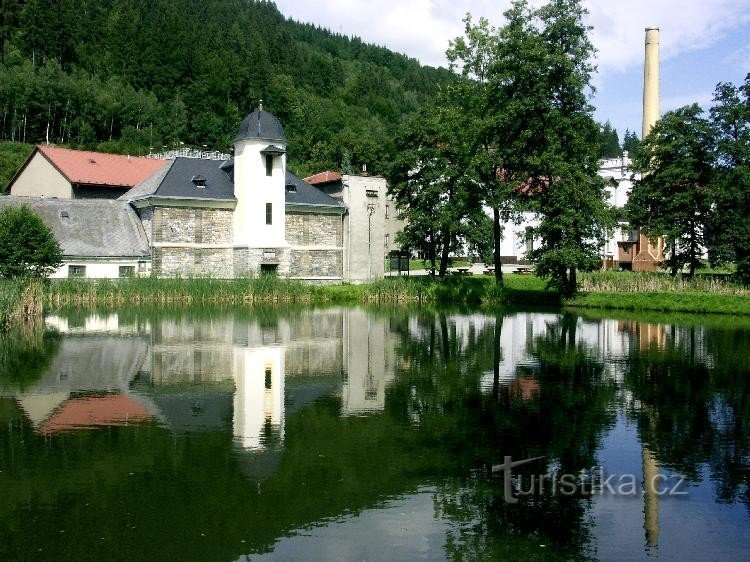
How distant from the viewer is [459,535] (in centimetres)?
779

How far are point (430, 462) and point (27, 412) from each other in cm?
698

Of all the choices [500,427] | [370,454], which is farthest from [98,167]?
[370,454]

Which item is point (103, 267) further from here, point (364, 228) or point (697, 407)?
point (697, 407)

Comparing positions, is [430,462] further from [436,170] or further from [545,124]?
[436,170]

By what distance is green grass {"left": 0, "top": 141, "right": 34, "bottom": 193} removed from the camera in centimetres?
6576

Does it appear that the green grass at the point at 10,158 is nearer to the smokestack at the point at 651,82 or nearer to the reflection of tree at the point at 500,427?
the smokestack at the point at 651,82

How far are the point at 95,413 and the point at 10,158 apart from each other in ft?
208

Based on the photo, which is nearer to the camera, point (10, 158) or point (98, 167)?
point (98, 167)

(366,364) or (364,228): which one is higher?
(364,228)

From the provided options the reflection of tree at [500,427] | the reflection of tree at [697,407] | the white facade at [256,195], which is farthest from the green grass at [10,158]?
the reflection of tree at [697,407]

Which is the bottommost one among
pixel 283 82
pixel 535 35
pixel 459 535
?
pixel 459 535

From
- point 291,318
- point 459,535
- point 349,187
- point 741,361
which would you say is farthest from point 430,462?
point 349,187

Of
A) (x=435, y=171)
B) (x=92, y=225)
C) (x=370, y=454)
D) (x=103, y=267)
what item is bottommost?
(x=370, y=454)

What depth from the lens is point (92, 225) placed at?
4791cm
